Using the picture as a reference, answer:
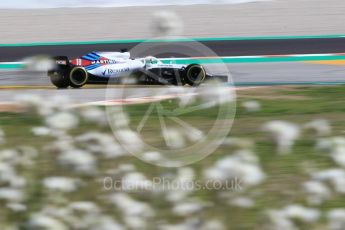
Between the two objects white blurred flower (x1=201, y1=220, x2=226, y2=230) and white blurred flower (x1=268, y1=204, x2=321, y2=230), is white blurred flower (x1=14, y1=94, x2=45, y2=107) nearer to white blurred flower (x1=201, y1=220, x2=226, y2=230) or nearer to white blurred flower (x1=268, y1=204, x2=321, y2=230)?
white blurred flower (x1=201, y1=220, x2=226, y2=230)

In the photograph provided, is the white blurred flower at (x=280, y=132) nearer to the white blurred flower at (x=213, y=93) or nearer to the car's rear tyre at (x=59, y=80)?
the white blurred flower at (x=213, y=93)

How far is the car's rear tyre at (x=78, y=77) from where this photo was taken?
1172cm

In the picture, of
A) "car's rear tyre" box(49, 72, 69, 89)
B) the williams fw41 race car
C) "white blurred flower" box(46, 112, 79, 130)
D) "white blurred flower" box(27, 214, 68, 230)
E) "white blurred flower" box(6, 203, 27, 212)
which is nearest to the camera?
"white blurred flower" box(27, 214, 68, 230)

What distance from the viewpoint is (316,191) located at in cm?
290

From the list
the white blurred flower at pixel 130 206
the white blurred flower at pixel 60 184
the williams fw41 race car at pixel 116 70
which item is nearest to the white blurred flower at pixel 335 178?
the white blurred flower at pixel 130 206

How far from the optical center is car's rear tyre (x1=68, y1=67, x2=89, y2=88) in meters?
11.7

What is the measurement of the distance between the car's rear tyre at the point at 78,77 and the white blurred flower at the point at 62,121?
8848 mm

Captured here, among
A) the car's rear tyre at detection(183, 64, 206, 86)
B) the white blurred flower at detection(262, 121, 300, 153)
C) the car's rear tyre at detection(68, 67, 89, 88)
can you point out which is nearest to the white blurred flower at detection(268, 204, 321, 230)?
the white blurred flower at detection(262, 121, 300, 153)

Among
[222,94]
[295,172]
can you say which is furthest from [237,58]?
[222,94]

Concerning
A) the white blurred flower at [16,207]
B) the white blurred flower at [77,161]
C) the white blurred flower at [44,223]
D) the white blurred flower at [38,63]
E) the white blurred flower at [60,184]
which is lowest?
the white blurred flower at [44,223]

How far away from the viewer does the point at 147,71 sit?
11039 millimetres

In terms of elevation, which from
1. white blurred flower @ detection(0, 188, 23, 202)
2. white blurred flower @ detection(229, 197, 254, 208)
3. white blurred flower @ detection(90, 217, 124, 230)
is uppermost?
white blurred flower @ detection(0, 188, 23, 202)

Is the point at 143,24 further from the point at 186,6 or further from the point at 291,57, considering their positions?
the point at 291,57

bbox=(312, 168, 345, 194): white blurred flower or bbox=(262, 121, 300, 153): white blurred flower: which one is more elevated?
bbox=(262, 121, 300, 153): white blurred flower
